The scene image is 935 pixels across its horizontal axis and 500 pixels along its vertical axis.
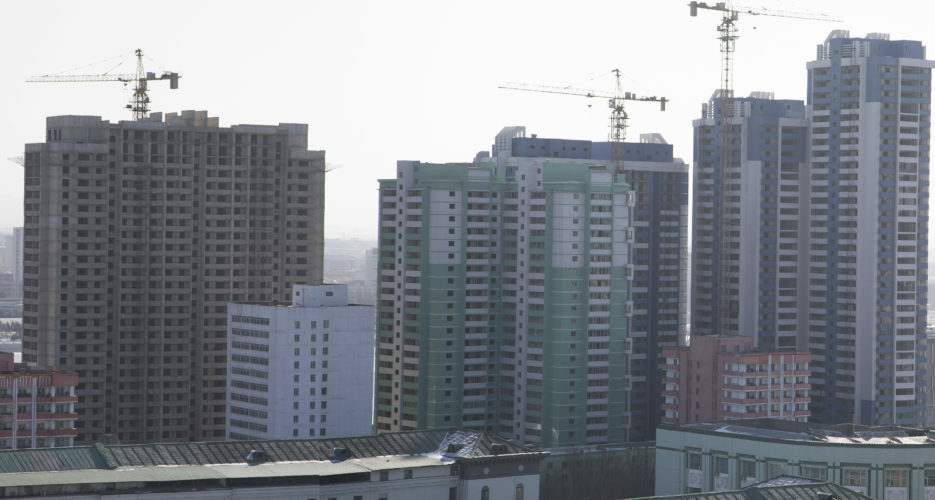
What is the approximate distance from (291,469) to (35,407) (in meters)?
50.5

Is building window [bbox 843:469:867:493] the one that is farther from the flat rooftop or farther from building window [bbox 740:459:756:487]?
building window [bbox 740:459:756:487]

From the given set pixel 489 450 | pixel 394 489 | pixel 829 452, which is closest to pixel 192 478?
pixel 394 489

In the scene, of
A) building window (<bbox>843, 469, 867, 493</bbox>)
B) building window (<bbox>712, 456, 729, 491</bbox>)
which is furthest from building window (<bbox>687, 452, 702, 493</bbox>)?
building window (<bbox>843, 469, 867, 493</bbox>)

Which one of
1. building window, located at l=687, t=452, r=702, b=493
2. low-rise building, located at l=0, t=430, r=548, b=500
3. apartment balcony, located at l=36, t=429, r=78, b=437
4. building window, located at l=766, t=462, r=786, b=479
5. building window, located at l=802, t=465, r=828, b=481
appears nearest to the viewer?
low-rise building, located at l=0, t=430, r=548, b=500

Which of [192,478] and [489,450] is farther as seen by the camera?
[489,450]

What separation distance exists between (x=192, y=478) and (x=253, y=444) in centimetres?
1292

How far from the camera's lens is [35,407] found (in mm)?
193375

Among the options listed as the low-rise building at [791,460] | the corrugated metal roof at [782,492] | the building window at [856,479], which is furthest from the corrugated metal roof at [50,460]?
the building window at [856,479]

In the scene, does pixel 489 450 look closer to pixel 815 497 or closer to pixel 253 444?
pixel 253 444

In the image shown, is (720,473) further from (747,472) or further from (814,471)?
(814,471)

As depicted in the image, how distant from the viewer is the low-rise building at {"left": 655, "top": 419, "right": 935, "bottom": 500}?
17350 cm

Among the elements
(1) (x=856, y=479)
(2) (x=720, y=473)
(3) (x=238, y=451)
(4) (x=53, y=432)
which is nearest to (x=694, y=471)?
(2) (x=720, y=473)

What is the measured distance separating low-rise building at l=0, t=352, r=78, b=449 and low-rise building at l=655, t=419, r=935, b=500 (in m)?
68.7

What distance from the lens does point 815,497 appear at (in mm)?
146875
